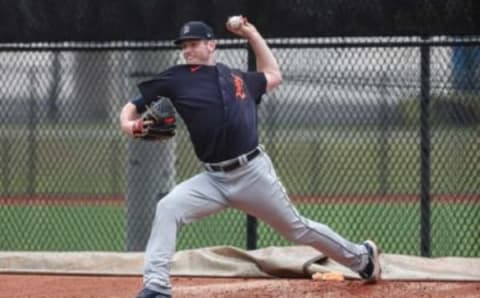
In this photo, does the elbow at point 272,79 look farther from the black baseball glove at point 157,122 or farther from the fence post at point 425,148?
the fence post at point 425,148

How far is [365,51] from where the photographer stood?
33.0 feet

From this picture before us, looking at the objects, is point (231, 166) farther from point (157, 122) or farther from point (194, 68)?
point (194, 68)

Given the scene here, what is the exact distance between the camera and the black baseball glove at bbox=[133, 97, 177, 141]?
7.09 m

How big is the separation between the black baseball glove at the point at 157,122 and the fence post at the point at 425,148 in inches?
115

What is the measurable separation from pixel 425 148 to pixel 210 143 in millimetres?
2985

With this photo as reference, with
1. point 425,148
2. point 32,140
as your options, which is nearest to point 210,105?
point 425,148

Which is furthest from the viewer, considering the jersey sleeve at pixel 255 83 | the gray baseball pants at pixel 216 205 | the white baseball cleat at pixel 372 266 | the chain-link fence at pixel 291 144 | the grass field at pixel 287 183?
the grass field at pixel 287 183

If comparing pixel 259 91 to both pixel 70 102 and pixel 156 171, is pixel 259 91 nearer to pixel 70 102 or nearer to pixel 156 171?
pixel 156 171

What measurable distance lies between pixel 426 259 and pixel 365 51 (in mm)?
2035

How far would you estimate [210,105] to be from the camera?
7109 mm

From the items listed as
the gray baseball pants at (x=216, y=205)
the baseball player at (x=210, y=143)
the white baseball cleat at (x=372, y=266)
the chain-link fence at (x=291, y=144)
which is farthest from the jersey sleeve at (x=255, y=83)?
the chain-link fence at (x=291, y=144)

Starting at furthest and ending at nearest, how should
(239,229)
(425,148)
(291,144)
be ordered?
(291,144) < (239,229) < (425,148)

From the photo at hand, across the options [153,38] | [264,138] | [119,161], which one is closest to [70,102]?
[119,161]

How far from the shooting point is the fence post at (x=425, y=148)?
375 inches
